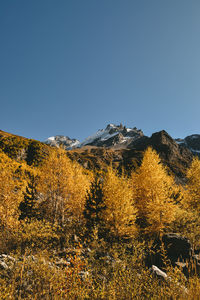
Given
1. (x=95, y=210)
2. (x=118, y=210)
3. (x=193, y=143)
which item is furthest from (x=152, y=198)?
(x=193, y=143)

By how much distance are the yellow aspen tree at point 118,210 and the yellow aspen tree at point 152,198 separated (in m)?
1.39

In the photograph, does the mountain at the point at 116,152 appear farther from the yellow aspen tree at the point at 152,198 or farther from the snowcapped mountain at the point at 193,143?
the yellow aspen tree at the point at 152,198

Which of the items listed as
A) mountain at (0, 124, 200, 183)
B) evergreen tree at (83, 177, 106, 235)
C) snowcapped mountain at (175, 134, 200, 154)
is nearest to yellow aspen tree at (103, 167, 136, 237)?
evergreen tree at (83, 177, 106, 235)

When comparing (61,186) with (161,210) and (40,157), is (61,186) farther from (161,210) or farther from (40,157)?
(40,157)

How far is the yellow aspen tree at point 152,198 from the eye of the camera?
992cm

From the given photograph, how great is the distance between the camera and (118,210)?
31.1 feet

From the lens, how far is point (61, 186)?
1315cm

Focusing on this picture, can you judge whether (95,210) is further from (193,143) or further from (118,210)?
(193,143)

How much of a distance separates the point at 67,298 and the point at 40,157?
29.1 metres

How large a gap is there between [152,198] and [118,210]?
3.59 metres

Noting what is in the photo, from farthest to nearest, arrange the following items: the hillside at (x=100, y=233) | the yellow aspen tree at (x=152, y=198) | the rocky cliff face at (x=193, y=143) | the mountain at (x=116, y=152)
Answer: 1. the rocky cliff face at (x=193, y=143)
2. the mountain at (x=116, y=152)
3. the yellow aspen tree at (x=152, y=198)
4. the hillside at (x=100, y=233)

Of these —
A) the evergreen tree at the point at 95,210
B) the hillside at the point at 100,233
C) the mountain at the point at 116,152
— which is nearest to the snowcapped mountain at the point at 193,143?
the mountain at the point at 116,152

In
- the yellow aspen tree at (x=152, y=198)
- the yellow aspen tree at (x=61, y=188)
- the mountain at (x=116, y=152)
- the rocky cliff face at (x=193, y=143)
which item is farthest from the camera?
the rocky cliff face at (x=193, y=143)

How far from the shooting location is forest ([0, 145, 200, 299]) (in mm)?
3938
